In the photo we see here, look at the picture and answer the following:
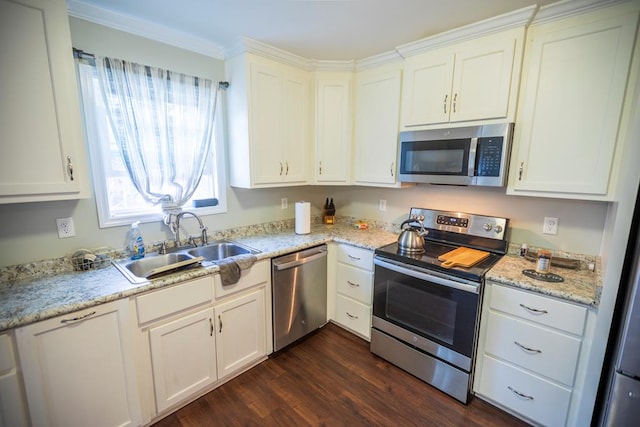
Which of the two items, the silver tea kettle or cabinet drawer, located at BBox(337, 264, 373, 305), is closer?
the silver tea kettle

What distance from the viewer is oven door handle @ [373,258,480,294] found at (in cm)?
174

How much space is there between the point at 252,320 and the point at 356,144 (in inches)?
71.1

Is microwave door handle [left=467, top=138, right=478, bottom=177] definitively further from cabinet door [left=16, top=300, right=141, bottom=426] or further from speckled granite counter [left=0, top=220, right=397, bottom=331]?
cabinet door [left=16, top=300, right=141, bottom=426]

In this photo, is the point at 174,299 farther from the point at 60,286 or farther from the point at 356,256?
the point at 356,256

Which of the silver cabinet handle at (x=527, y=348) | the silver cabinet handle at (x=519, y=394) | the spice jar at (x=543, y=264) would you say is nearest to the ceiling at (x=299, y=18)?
the spice jar at (x=543, y=264)

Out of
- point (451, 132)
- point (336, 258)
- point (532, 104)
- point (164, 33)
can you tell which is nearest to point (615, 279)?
point (532, 104)

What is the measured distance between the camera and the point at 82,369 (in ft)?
4.55

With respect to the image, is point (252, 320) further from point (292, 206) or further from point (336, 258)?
point (292, 206)

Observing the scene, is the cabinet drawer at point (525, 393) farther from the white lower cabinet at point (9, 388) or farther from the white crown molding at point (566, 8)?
the white lower cabinet at point (9, 388)

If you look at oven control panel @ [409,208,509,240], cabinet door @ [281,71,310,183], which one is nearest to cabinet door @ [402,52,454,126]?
oven control panel @ [409,208,509,240]

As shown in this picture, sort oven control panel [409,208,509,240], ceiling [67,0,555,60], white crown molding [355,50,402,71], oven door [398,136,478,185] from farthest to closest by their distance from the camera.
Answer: white crown molding [355,50,402,71] → oven control panel [409,208,509,240] → oven door [398,136,478,185] → ceiling [67,0,555,60]

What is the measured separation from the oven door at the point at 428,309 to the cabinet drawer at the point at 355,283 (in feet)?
0.47

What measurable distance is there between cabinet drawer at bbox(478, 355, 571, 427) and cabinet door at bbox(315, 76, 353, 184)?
6.14 ft

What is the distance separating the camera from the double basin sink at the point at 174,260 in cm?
168
